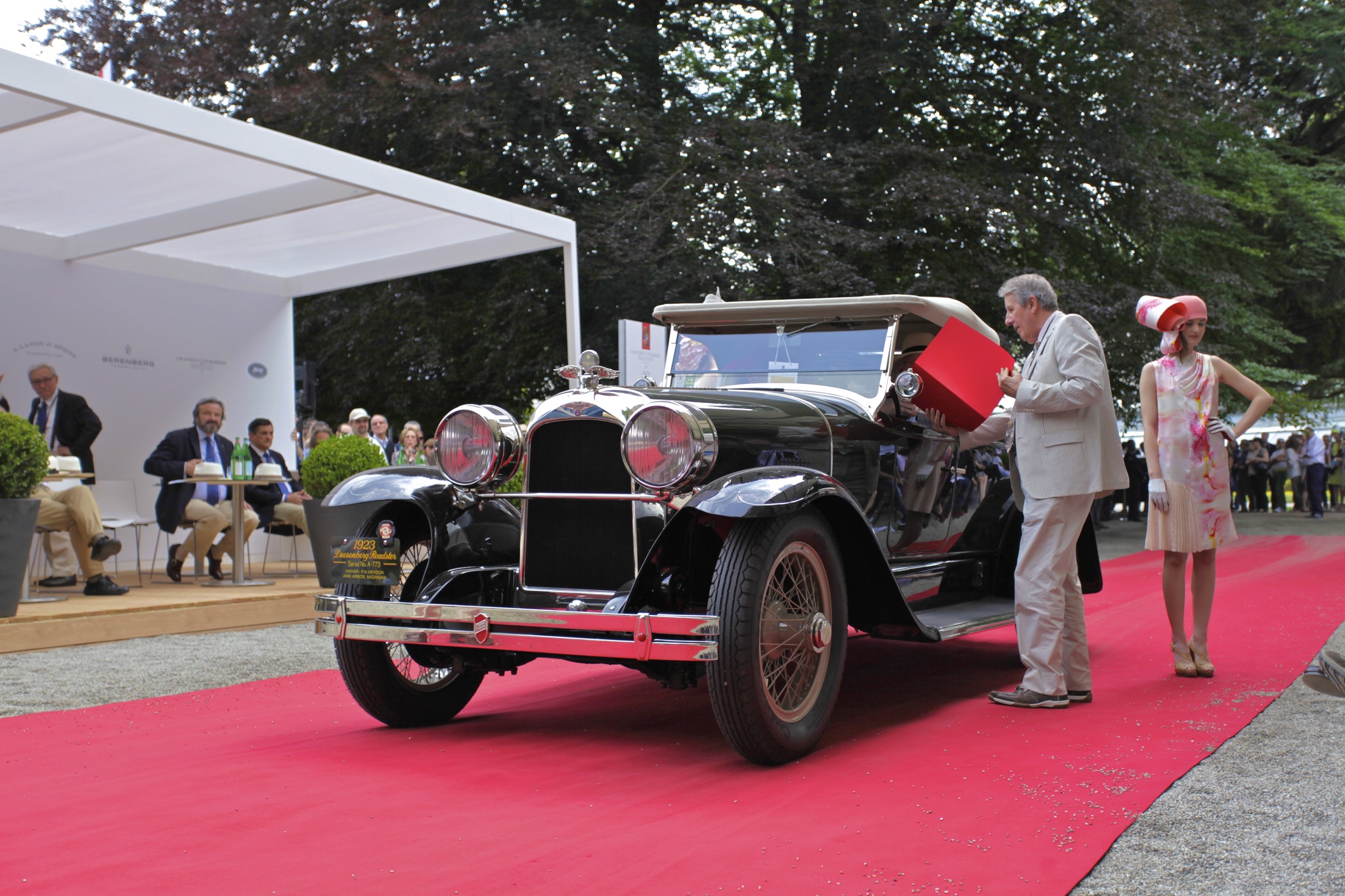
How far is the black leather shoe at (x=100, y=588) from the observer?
7.39m

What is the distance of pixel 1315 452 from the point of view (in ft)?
75.0

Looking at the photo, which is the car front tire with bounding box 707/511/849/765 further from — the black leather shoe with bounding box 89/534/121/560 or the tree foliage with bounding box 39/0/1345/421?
the tree foliage with bounding box 39/0/1345/421

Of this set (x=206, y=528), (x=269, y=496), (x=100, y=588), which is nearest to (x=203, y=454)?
(x=206, y=528)

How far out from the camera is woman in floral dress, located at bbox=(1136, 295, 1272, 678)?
16.6 feet

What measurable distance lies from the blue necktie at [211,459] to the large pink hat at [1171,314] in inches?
282

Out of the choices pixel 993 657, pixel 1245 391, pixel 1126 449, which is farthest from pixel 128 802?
pixel 1126 449

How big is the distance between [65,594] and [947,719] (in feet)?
19.7

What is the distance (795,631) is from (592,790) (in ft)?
2.80

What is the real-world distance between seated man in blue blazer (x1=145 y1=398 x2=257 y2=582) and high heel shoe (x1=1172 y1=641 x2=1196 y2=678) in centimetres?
644

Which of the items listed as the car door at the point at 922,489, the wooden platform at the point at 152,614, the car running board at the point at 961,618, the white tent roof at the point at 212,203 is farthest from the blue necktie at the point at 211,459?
the car running board at the point at 961,618

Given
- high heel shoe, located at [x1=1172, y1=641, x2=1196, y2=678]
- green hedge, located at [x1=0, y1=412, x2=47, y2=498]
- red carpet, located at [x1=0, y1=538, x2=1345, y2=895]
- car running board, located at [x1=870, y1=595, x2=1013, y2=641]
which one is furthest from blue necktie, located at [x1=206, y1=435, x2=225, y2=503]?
high heel shoe, located at [x1=1172, y1=641, x2=1196, y2=678]

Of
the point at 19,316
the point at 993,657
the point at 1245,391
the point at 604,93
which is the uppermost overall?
the point at 604,93

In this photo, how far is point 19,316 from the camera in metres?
9.51

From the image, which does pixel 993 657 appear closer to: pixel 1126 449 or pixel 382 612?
pixel 382 612
